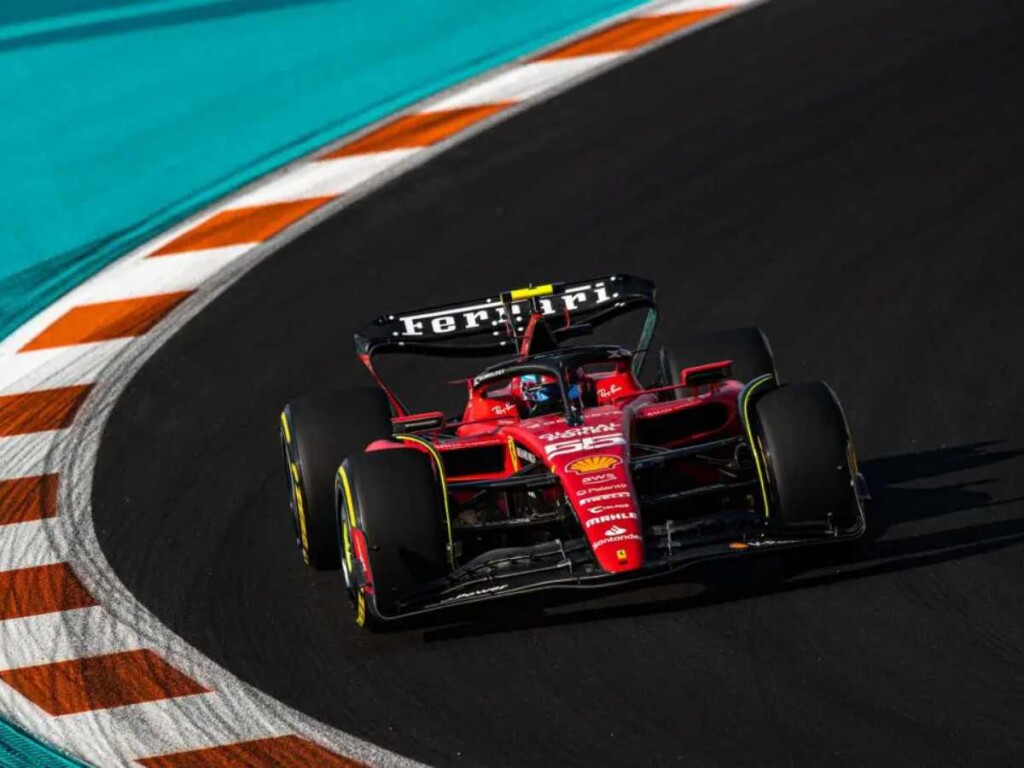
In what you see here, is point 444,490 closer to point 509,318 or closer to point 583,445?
point 583,445

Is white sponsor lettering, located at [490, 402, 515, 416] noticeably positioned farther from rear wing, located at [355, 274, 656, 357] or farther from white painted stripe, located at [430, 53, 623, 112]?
white painted stripe, located at [430, 53, 623, 112]

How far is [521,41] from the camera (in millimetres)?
18109

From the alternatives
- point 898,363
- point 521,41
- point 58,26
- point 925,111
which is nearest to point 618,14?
point 521,41

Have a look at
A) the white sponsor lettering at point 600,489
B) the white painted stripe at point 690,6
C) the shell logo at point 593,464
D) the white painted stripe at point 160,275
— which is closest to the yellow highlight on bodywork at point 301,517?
the shell logo at point 593,464

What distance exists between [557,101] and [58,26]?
16.8ft

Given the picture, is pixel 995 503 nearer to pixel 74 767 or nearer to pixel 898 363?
pixel 898 363

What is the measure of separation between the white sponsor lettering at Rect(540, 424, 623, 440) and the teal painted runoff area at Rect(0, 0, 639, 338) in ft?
20.1

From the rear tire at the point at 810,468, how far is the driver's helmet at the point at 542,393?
1426mm

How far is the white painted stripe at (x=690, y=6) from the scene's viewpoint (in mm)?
18375

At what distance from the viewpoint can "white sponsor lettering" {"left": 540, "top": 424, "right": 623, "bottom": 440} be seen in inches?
357

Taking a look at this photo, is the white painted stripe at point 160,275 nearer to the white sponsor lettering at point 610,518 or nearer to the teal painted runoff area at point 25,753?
the teal painted runoff area at point 25,753

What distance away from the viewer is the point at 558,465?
877cm

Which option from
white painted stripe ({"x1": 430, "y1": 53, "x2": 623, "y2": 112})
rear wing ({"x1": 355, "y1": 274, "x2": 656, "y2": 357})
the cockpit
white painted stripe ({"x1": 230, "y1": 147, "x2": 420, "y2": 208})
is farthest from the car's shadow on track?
white painted stripe ({"x1": 430, "y1": 53, "x2": 623, "y2": 112})

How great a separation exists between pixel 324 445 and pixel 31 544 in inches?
77.4
